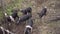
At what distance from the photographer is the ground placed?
27.7 ft

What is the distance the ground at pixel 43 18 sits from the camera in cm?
844

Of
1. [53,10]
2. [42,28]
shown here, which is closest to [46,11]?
[53,10]

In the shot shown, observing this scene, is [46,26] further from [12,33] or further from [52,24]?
[12,33]

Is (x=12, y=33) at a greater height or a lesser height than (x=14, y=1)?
lesser

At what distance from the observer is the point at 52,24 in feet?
28.6

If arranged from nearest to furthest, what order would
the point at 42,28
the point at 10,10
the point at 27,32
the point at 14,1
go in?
the point at 27,32 → the point at 42,28 → the point at 10,10 → the point at 14,1

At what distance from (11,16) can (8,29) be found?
67 cm

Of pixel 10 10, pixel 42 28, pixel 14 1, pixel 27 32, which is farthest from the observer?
pixel 14 1

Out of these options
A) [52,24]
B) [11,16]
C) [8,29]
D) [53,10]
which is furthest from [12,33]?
[53,10]

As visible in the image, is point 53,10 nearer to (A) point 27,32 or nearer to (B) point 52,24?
(B) point 52,24

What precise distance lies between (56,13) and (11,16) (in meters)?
1.79

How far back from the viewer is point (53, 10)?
9.53 metres

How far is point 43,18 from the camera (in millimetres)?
9078

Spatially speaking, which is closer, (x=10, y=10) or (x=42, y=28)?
(x=42, y=28)
